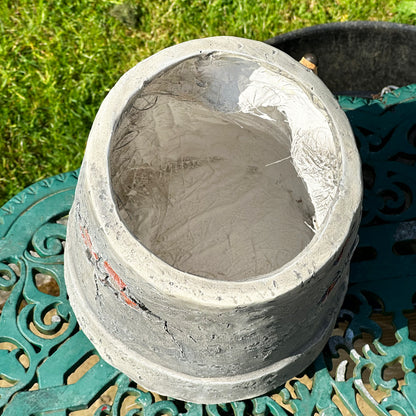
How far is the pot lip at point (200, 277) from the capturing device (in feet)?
4.47

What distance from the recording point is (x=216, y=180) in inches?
81.7

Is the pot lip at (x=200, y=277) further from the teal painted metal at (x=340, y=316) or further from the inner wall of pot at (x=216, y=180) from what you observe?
the teal painted metal at (x=340, y=316)

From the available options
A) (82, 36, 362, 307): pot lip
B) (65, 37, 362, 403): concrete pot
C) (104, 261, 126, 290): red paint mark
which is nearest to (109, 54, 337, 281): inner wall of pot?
(65, 37, 362, 403): concrete pot

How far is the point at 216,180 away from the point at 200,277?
725 millimetres

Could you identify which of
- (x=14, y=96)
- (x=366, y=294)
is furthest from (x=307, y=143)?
(x=14, y=96)

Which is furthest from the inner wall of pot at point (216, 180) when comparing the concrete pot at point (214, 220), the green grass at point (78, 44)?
the green grass at point (78, 44)

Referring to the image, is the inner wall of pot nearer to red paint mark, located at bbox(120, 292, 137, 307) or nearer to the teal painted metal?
the teal painted metal

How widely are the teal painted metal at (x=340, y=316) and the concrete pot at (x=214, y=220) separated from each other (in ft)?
0.29

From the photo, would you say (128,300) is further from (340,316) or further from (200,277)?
(340,316)

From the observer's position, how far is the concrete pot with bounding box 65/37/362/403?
4.58ft

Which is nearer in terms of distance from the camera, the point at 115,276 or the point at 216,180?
the point at 115,276

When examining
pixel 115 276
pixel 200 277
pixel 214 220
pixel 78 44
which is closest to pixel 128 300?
pixel 115 276

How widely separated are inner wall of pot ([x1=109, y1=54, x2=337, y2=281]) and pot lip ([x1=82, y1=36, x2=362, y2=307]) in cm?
16

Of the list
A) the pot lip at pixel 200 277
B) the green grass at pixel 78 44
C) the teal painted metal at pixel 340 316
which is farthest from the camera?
the green grass at pixel 78 44
